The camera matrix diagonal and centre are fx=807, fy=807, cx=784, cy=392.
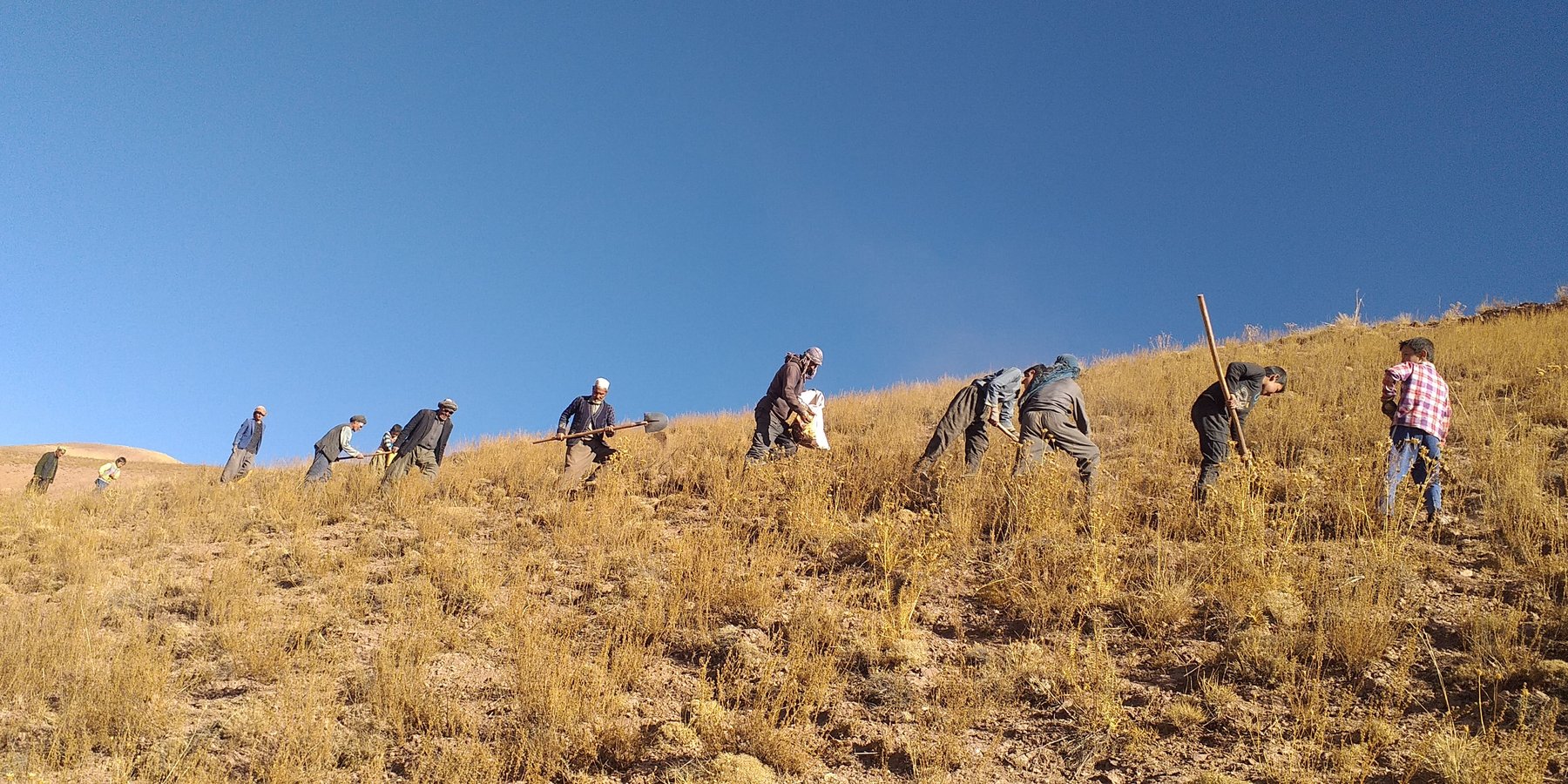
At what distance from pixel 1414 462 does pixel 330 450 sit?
1337 centimetres

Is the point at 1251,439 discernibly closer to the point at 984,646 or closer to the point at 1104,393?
the point at 1104,393

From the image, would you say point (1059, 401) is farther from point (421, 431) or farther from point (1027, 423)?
point (421, 431)

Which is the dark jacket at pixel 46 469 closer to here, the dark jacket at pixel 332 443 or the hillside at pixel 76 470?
the hillside at pixel 76 470

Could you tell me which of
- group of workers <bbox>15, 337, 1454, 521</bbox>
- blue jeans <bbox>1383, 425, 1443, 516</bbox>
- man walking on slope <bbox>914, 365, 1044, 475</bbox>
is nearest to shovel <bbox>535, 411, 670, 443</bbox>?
group of workers <bbox>15, 337, 1454, 521</bbox>

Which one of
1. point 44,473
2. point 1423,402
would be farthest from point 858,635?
point 44,473

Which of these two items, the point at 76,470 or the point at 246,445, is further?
the point at 76,470

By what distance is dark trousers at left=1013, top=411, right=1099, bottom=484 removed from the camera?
305 inches

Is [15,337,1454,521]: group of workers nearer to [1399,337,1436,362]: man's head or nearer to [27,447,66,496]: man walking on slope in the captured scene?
[1399,337,1436,362]: man's head

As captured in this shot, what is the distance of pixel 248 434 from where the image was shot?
45.7 ft

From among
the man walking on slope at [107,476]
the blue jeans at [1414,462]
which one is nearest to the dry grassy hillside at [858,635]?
the blue jeans at [1414,462]

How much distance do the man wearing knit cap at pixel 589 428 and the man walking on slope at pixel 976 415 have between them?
162 inches

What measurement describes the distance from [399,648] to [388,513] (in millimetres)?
4416

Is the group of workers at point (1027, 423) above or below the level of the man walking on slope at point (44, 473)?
above

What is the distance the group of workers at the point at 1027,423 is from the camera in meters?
6.33
